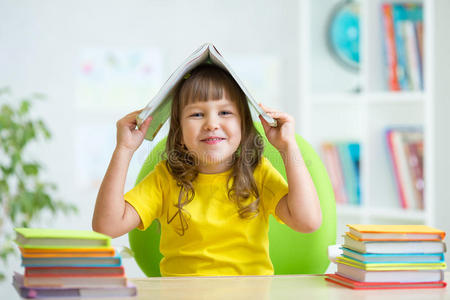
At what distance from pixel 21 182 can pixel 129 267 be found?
2.88ft

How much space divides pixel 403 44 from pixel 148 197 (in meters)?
1.76

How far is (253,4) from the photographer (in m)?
3.13

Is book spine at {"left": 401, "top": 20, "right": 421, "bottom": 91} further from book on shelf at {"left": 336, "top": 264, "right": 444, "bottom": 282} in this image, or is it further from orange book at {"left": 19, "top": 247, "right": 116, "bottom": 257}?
orange book at {"left": 19, "top": 247, "right": 116, "bottom": 257}

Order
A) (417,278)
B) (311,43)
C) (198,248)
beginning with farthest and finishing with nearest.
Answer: (311,43)
(198,248)
(417,278)

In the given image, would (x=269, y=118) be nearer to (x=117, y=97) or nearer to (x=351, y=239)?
(x=351, y=239)

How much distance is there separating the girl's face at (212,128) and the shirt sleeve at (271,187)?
0.40 feet

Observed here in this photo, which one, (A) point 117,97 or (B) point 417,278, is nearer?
(B) point 417,278

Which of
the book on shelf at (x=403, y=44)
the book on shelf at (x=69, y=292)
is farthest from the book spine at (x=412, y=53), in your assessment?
the book on shelf at (x=69, y=292)

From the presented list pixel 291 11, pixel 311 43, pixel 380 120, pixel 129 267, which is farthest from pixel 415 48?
pixel 129 267

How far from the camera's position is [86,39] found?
305 centimetres

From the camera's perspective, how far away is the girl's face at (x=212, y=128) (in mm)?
1193

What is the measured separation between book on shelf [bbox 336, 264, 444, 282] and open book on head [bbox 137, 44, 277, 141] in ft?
1.16

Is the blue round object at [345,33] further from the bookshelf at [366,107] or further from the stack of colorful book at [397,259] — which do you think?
the stack of colorful book at [397,259]

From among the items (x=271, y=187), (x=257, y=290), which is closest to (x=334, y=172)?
(x=271, y=187)
